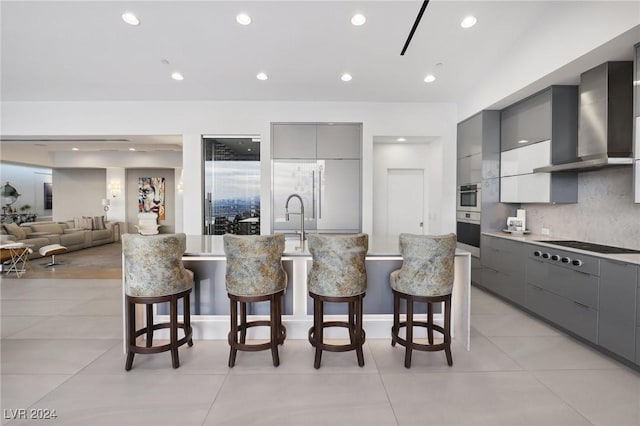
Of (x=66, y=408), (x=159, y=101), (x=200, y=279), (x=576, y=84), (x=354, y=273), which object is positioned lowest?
(x=66, y=408)

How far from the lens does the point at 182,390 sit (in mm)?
2107

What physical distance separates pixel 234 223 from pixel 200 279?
268 centimetres

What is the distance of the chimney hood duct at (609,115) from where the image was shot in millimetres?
2834

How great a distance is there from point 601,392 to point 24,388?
4138mm

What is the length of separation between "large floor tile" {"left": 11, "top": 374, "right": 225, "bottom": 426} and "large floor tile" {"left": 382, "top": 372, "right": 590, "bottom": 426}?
1324 millimetres

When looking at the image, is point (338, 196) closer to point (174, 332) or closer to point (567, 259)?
point (567, 259)

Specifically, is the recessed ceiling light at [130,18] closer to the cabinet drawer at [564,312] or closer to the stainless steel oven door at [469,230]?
the stainless steel oven door at [469,230]

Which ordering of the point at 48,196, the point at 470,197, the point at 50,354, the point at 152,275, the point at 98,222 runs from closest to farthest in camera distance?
the point at 152,275 → the point at 50,354 → the point at 470,197 → the point at 98,222 → the point at 48,196

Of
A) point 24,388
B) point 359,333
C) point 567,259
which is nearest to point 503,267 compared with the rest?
point 567,259

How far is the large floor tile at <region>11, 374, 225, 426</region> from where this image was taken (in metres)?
1.82

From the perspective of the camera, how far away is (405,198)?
19.9 feet

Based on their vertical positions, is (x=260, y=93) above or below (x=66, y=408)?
above

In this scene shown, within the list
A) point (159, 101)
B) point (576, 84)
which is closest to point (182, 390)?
point (159, 101)

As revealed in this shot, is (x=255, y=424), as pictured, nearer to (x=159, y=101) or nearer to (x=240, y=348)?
(x=240, y=348)
